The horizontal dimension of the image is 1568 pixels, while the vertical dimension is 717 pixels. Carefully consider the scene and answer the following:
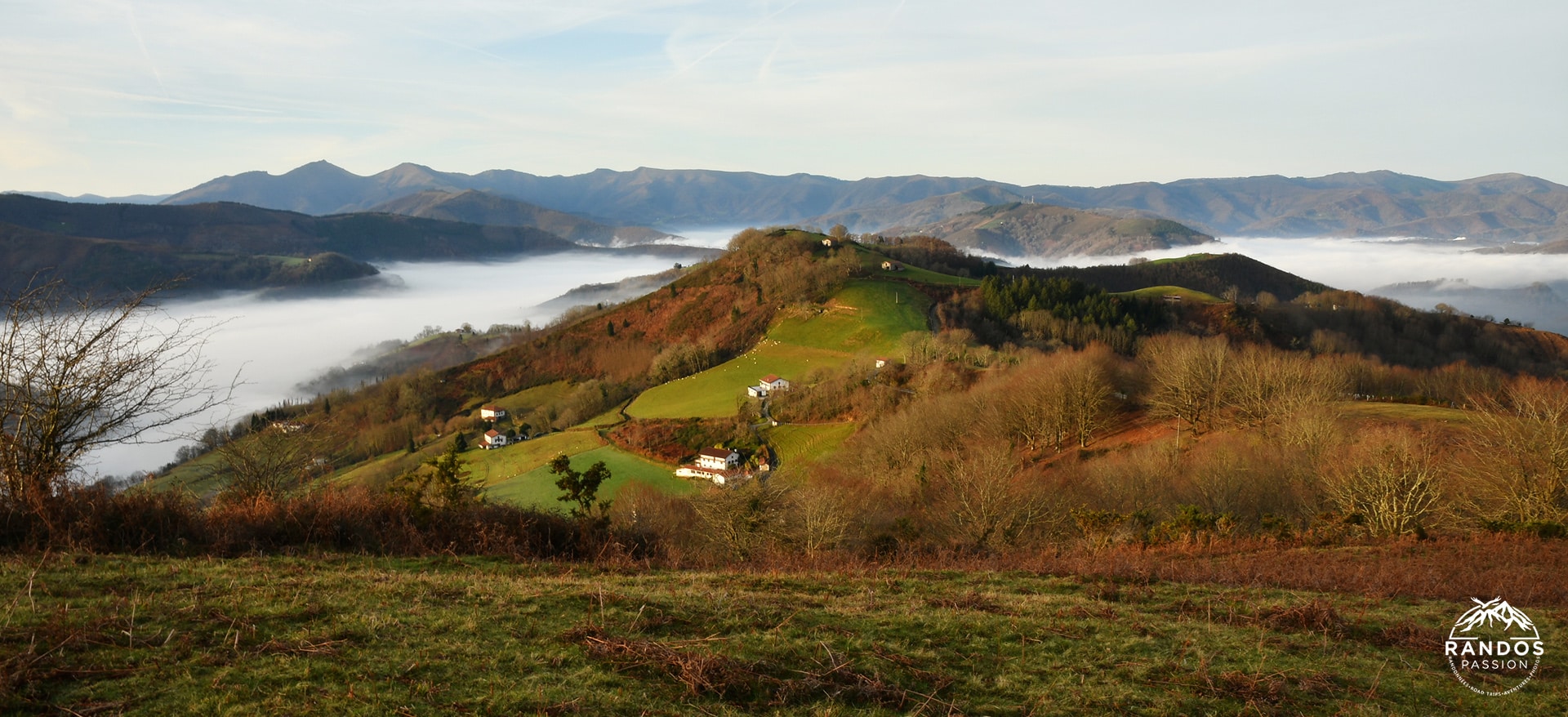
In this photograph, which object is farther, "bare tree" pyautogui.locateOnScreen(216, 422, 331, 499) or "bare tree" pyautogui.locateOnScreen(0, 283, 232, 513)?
"bare tree" pyautogui.locateOnScreen(216, 422, 331, 499)

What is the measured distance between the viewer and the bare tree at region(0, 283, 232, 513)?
11625mm

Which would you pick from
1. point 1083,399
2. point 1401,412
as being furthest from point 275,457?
point 1401,412

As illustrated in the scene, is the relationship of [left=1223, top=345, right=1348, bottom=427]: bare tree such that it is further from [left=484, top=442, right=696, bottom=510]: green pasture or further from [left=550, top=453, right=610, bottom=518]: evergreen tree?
[left=550, top=453, right=610, bottom=518]: evergreen tree

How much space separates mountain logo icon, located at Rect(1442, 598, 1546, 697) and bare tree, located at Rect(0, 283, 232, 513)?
18.0 m

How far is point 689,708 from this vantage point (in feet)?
20.9

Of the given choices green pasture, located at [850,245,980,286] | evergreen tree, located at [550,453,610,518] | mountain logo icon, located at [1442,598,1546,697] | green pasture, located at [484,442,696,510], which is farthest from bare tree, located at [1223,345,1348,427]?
green pasture, located at [850,245,980,286]

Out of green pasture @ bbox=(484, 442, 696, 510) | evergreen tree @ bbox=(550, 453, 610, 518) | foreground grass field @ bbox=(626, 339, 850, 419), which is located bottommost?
green pasture @ bbox=(484, 442, 696, 510)

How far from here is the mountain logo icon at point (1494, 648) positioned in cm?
838

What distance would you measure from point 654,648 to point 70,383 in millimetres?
11165

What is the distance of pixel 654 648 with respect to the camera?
7.34 m

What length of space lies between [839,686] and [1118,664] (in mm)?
3264

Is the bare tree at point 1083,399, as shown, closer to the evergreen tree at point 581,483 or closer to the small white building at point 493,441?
the evergreen tree at point 581,483

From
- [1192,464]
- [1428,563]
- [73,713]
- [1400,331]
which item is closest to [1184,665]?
[73,713]

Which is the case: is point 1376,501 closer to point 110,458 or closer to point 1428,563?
point 1428,563
